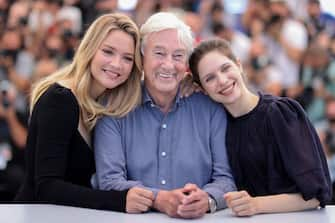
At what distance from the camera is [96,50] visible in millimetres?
1640

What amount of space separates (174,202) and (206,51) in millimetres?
482

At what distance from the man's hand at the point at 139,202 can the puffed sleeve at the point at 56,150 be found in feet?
0.24

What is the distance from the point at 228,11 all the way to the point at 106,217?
5.68 feet

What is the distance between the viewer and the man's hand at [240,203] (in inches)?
53.8

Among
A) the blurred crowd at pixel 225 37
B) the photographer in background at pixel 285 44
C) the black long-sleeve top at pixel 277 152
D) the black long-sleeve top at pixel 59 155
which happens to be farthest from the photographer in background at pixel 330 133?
the black long-sleeve top at pixel 59 155

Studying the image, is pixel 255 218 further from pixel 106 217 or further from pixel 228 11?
pixel 228 11

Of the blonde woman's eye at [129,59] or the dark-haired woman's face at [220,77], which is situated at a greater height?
the blonde woman's eye at [129,59]

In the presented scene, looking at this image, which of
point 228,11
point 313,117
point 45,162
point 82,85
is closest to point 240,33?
point 228,11

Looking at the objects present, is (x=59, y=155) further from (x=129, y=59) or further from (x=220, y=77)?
(x=220, y=77)

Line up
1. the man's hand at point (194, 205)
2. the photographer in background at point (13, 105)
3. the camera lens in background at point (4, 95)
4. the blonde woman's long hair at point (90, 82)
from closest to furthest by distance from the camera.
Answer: the man's hand at point (194, 205) → the blonde woman's long hair at point (90, 82) → the photographer in background at point (13, 105) → the camera lens in background at point (4, 95)

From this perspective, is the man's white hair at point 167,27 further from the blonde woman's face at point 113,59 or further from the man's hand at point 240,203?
the man's hand at point 240,203

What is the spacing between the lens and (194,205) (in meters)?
1.37

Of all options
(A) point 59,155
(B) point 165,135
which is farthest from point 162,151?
(A) point 59,155

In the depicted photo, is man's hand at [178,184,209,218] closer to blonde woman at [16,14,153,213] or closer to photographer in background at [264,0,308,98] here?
blonde woman at [16,14,153,213]
